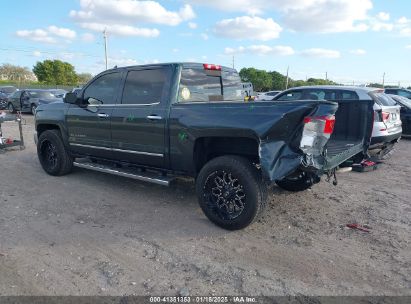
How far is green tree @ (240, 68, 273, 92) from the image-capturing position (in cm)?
6038

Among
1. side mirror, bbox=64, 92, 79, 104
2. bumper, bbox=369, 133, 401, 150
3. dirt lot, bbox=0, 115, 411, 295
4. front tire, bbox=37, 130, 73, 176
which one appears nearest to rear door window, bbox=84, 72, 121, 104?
side mirror, bbox=64, 92, 79, 104

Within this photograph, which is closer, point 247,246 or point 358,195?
point 247,246

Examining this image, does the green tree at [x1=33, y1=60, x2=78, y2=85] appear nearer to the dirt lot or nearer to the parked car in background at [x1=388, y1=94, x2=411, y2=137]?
the parked car in background at [x1=388, y1=94, x2=411, y2=137]

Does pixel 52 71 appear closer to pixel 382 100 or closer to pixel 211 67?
pixel 382 100

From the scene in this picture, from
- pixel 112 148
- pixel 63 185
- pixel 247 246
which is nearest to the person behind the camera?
pixel 247 246

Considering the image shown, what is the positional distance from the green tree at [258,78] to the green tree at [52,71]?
3083 cm

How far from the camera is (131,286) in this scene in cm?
312

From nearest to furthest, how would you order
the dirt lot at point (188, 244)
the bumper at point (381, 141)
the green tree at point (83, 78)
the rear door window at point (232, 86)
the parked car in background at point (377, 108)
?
the dirt lot at point (188, 244) → the rear door window at point (232, 86) → the bumper at point (381, 141) → the parked car in background at point (377, 108) → the green tree at point (83, 78)

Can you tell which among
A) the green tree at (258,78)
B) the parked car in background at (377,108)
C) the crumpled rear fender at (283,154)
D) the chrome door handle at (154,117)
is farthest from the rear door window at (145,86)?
the green tree at (258,78)

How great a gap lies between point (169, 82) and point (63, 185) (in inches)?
107

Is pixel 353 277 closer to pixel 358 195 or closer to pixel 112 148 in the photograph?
pixel 358 195

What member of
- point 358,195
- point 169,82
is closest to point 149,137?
point 169,82

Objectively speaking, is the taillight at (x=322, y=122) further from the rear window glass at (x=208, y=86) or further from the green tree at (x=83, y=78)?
the green tree at (x=83, y=78)

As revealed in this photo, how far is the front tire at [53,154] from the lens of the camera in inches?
258
